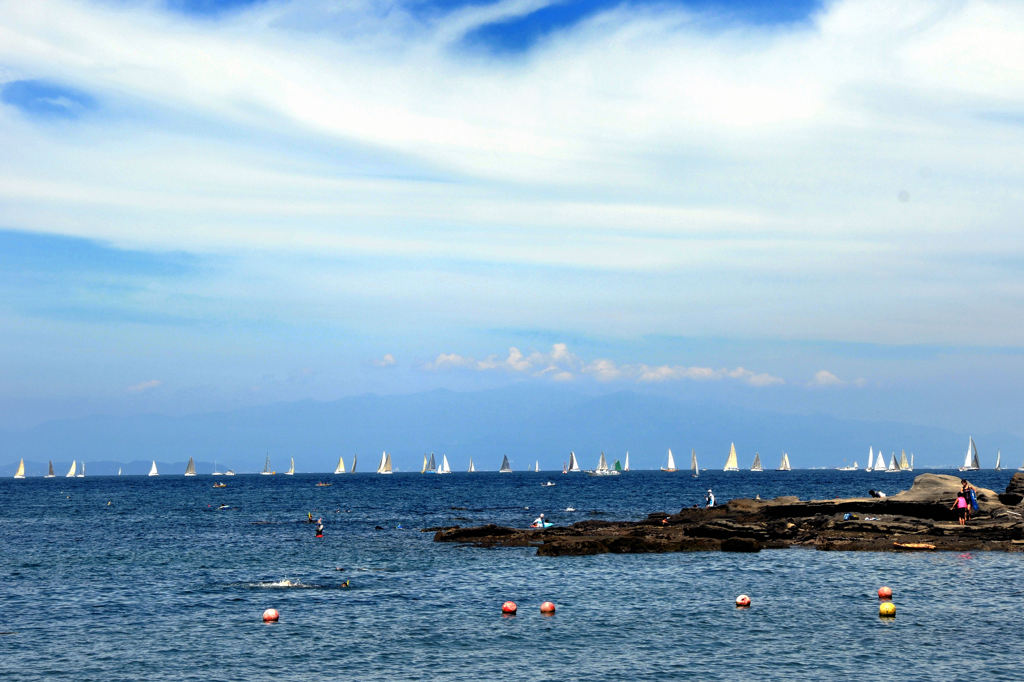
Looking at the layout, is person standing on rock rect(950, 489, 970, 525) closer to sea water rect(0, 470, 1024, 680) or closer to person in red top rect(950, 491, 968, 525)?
person in red top rect(950, 491, 968, 525)

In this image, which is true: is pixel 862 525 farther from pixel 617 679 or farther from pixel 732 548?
pixel 617 679

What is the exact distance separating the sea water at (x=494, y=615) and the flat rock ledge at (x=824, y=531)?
7.69 ft

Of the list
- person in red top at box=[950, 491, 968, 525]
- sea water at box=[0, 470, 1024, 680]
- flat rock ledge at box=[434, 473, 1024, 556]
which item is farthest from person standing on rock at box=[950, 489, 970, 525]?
sea water at box=[0, 470, 1024, 680]

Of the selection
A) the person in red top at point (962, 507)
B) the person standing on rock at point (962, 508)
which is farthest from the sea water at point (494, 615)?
the person in red top at point (962, 507)

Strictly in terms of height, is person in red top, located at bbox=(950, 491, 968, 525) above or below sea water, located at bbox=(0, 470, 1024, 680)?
above

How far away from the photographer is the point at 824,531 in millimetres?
71688

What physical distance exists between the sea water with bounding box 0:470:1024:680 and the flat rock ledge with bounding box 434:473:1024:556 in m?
2.34

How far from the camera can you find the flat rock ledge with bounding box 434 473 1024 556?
212ft

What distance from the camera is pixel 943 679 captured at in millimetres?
31656

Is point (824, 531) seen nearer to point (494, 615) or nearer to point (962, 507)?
point (962, 507)

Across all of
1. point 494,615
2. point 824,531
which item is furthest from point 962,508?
point 494,615

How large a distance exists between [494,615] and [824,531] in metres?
37.3

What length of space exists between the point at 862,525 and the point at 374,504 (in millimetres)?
93137

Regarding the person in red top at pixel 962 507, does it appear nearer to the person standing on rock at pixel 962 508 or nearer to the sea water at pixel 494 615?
the person standing on rock at pixel 962 508
